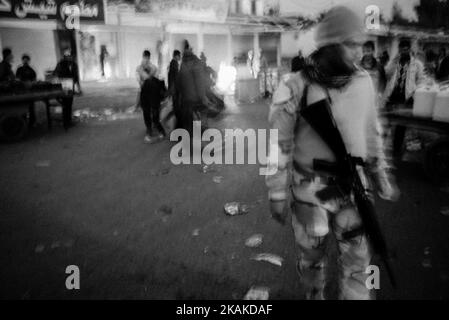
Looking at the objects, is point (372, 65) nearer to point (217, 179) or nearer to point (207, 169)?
point (207, 169)

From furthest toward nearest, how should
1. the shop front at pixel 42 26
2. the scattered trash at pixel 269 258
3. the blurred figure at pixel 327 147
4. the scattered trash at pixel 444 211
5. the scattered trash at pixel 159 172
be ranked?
the shop front at pixel 42 26 < the scattered trash at pixel 159 172 < the scattered trash at pixel 444 211 < the scattered trash at pixel 269 258 < the blurred figure at pixel 327 147

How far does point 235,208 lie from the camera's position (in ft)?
14.8

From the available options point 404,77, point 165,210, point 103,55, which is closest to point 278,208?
point 165,210

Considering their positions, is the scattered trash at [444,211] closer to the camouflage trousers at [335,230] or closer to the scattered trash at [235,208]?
the scattered trash at [235,208]

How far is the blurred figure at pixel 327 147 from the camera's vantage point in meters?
1.90

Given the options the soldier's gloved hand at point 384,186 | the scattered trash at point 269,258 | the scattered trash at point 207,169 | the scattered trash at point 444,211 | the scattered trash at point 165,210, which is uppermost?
the soldier's gloved hand at point 384,186

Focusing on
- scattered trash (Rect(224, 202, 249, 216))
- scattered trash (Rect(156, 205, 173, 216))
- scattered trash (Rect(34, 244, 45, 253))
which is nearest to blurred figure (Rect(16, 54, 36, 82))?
scattered trash (Rect(156, 205, 173, 216))

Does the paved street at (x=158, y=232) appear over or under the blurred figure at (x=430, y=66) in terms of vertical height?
under

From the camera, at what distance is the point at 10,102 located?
326 inches

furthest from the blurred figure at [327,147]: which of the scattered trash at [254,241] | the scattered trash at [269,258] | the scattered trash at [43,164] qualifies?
the scattered trash at [43,164]

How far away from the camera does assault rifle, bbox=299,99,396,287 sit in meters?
1.91

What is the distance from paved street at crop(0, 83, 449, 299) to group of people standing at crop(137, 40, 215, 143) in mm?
1214

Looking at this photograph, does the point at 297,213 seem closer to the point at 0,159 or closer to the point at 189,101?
the point at 189,101

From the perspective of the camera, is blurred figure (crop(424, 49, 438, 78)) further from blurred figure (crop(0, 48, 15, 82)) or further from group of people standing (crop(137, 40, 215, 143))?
blurred figure (crop(0, 48, 15, 82))
